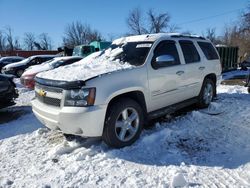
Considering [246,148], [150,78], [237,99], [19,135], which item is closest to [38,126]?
[19,135]

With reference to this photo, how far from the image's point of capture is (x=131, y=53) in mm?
Result: 4879

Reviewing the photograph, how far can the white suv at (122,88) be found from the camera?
377 centimetres

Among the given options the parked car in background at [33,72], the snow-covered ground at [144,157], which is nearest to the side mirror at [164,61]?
the snow-covered ground at [144,157]

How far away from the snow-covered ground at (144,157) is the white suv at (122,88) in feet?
1.19

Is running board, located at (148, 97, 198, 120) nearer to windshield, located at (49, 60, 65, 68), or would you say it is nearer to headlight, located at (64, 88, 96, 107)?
headlight, located at (64, 88, 96, 107)

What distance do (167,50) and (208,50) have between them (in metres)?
1.96

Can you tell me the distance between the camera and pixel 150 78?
4551 mm

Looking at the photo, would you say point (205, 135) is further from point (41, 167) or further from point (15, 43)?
point (15, 43)

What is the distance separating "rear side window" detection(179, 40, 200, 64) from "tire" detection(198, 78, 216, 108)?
2.49 feet

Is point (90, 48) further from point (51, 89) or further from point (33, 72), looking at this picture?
point (51, 89)

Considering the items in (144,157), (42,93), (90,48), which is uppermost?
(90,48)

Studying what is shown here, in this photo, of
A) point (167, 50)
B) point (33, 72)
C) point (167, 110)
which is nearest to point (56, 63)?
point (33, 72)

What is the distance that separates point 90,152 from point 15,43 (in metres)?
89.8

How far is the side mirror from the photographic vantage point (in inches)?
184
